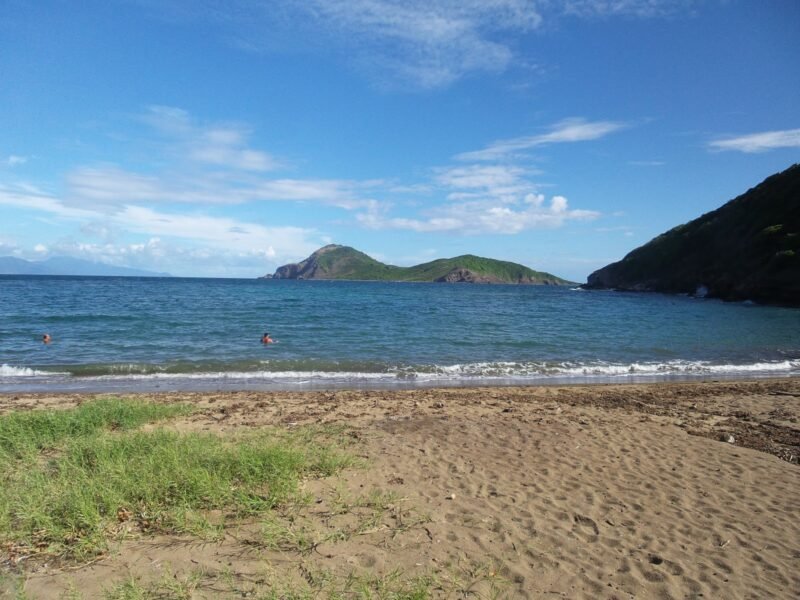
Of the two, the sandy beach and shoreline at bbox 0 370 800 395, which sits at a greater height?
the sandy beach

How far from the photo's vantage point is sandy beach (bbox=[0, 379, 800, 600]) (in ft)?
14.2

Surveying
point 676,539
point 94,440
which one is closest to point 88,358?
point 94,440

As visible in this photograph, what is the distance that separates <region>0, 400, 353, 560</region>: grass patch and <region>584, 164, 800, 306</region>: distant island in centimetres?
6107

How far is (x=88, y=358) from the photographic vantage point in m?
17.7

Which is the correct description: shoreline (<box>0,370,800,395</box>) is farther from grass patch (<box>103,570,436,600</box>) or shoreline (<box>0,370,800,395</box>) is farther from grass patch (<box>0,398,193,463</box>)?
grass patch (<box>103,570,436,600</box>)

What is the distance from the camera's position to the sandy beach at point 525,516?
14.2ft

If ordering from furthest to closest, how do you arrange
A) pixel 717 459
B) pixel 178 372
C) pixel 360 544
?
pixel 178 372
pixel 717 459
pixel 360 544

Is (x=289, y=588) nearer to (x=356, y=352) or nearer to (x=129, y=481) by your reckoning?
(x=129, y=481)

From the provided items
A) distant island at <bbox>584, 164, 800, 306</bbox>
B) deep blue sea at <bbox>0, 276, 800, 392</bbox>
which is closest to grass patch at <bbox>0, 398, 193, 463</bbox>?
deep blue sea at <bbox>0, 276, 800, 392</bbox>

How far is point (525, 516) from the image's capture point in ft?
18.4

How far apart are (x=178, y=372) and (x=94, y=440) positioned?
9848 millimetres

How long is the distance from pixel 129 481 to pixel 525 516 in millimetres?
4750

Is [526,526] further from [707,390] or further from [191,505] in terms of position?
[707,390]

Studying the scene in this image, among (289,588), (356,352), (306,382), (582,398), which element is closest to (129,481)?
(289,588)
